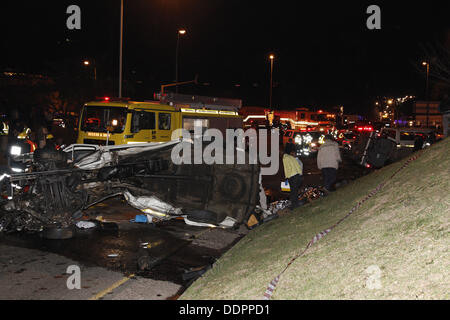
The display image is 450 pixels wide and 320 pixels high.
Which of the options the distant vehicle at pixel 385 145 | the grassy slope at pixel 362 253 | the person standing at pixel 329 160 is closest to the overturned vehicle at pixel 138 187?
the grassy slope at pixel 362 253

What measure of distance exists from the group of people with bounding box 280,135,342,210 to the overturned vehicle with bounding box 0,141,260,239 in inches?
72.4

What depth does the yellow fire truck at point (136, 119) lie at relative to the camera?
13.4m

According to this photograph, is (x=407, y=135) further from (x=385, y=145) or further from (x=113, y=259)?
(x=113, y=259)

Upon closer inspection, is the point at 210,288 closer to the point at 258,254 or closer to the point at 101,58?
the point at 258,254

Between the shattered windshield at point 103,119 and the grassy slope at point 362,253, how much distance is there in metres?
7.68

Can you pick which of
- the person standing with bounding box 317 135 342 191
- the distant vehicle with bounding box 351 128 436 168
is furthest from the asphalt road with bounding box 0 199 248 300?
the distant vehicle with bounding box 351 128 436 168

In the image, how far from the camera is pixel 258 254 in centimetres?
585

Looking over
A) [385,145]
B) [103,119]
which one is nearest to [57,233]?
[103,119]

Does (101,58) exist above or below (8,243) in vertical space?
above

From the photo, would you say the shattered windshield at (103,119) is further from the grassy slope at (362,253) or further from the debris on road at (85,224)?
the grassy slope at (362,253)
